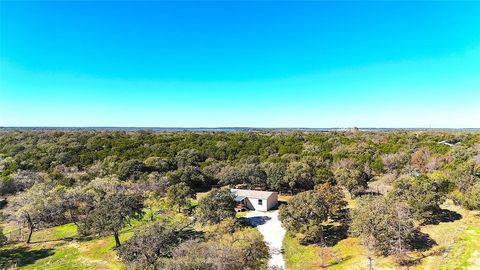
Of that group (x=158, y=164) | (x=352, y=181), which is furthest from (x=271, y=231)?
(x=158, y=164)

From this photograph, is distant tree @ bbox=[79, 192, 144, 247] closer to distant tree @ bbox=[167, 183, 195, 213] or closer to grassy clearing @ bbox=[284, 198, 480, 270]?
distant tree @ bbox=[167, 183, 195, 213]

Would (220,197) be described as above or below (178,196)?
above

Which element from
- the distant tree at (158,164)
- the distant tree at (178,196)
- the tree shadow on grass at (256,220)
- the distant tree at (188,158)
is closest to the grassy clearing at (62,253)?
the distant tree at (178,196)

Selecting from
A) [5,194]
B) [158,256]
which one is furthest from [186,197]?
[5,194]

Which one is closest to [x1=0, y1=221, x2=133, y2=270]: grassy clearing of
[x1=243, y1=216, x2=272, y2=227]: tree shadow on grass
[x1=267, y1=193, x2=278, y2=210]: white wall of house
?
[x1=243, y1=216, x2=272, y2=227]: tree shadow on grass

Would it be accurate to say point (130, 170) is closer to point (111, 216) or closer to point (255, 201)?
point (255, 201)

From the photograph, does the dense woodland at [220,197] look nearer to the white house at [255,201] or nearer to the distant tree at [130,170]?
the distant tree at [130,170]

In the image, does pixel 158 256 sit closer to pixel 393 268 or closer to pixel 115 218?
pixel 115 218
